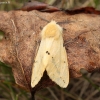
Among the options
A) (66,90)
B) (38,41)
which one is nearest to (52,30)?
(38,41)

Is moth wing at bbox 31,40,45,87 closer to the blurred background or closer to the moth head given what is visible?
the moth head

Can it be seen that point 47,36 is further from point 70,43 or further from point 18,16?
point 18,16

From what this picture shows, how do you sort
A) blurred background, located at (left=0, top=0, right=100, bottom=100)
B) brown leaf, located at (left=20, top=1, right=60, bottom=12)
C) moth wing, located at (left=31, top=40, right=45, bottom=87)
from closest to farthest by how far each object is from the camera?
moth wing, located at (left=31, top=40, right=45, bottom=87) < brown leaf, located at (left=20, top=1, right=60, bottom=12) < blurred background, located at (left=0, top=0, right=100, bottom=100)

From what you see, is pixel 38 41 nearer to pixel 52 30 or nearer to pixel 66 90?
pixel 52 30

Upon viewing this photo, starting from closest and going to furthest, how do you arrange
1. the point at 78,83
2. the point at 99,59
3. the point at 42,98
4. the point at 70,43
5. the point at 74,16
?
A: the point at 99,59, the point at 70,43, the point at 74,16, the point at 42,98, the point at 78,83

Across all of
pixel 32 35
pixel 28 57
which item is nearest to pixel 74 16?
pixel 32 35

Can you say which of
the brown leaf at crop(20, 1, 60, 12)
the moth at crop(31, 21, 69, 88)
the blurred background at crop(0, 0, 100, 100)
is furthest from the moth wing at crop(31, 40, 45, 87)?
the blurred background at crop(0, 0, 100, 100)

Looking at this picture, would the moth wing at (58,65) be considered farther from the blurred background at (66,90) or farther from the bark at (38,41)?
the blurred background at (66,90)
